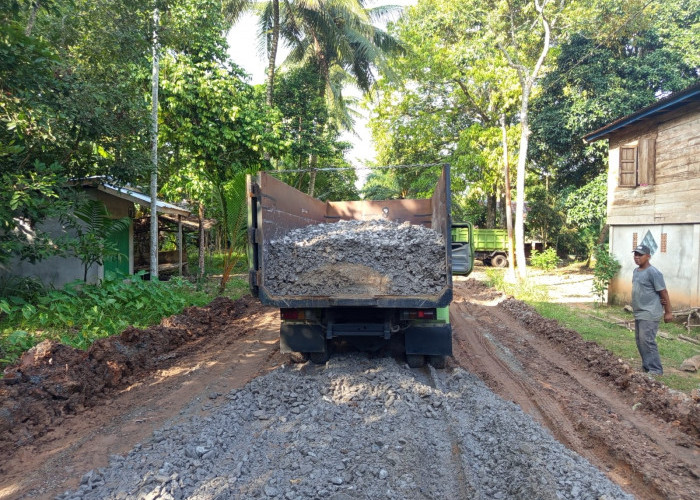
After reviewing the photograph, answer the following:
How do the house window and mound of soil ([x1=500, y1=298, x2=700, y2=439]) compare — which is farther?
the house window

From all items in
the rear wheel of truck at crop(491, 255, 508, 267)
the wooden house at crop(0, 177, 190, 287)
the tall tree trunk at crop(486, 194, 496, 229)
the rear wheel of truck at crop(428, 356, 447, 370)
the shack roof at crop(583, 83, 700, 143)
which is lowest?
the rear wheel of truck at crop(428, 356, 447, 370)

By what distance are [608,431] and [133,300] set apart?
7.30 metres

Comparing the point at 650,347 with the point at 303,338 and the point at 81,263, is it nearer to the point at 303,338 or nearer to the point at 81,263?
the point at 303,338

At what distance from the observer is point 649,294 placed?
224 inches

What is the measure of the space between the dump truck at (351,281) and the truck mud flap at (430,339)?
0.04ft

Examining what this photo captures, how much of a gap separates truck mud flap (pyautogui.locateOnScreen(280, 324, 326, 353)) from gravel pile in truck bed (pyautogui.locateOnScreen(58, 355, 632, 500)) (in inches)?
29.6

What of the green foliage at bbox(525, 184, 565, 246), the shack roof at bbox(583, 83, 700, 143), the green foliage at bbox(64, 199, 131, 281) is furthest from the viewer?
the green foliage at bbox(525, 184, 565, 246)

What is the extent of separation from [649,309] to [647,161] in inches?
241

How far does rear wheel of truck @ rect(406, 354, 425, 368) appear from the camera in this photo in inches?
218

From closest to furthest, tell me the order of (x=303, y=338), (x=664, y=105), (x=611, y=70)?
(x=303, y=338), (x=664, y=105), (x=611, y=70)

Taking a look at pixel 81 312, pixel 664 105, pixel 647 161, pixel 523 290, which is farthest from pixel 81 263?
pixel 647 161

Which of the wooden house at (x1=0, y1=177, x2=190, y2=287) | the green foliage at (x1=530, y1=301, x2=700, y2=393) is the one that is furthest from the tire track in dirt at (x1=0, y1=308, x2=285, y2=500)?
the green foliage at (x1=530, y1=301, x2=700, y2=393)

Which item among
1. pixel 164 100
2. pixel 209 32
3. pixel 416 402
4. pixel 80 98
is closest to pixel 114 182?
pixel 80 98

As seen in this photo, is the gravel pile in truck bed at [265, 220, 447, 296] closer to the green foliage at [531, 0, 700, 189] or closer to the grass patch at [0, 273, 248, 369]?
the grass patch at [0, 273, 248, 369]
